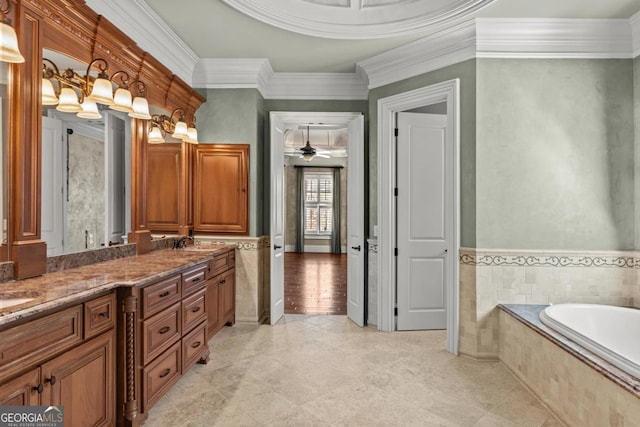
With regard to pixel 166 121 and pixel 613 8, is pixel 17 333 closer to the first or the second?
pixel 166 121

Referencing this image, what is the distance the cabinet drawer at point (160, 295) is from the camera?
2.10 m

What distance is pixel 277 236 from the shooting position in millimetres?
4262

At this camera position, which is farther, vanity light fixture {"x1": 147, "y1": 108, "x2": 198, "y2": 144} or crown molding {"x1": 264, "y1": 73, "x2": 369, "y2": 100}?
crown molding {"x1": 264, "y1": 73, "x2": 369, "y2": 100}

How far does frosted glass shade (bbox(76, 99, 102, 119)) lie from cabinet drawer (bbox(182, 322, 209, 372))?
5.40ft

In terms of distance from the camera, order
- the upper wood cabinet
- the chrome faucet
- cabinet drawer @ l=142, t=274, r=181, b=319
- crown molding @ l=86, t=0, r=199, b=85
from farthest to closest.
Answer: the upper wood cabinet
the chrome faucet
crown molding @ l=86, t=0, r=199, b=85
cabinet drawer @ l=142, t=274, r=181, b=319

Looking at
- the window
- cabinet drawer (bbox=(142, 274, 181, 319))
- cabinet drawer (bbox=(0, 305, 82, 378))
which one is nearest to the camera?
cabinet drawer (bbox=(0, 305, 82, 378))

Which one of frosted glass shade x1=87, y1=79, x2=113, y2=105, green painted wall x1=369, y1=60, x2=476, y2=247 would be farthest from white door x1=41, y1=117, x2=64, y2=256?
green painted wall x1=369, y1=60, x2=476, y2=247

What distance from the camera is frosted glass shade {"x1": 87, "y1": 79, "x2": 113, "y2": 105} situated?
234 cm

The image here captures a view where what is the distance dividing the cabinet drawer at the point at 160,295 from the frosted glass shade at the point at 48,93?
48.8 inches

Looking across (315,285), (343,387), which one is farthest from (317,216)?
(343,387)

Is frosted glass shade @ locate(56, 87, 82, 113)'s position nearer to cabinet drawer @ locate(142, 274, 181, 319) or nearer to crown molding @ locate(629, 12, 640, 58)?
cabinet drawer @ locate(142, 274, 181, 319)

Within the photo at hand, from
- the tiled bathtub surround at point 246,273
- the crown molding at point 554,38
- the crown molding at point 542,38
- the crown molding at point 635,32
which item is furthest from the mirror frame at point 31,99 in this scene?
the crown molding at point 635,32

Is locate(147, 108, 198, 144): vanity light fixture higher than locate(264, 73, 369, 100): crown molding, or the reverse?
locate(264, 73, 369, 100): crown molding

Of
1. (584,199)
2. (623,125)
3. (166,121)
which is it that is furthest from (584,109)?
(166,121)
